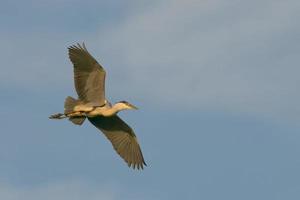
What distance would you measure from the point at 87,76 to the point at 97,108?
1374mm

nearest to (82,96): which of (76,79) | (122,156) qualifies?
(76,79)

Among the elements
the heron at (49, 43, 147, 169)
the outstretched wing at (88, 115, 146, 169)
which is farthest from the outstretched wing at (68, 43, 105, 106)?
the outstretched wing at (88, 115, 146, 169)

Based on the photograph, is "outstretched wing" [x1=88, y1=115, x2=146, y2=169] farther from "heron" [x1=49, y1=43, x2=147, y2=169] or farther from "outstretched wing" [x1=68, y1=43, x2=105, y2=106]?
"outstretched wing" [x1=68, y1=43, x2=105, y2=106]

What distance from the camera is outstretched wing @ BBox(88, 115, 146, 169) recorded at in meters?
42.8

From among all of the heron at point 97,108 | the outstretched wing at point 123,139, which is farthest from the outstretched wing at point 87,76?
the outstretched wing at point 123,139

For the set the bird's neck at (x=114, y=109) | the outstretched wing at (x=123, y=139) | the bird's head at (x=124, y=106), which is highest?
the bird's head at (x=124, y=106)

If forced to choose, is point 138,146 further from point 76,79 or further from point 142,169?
point 76,79

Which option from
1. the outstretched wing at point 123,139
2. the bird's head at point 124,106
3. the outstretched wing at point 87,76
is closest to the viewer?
the outstretched wing at point 87,76

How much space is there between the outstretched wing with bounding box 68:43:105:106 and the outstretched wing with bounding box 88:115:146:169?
5.91 ft

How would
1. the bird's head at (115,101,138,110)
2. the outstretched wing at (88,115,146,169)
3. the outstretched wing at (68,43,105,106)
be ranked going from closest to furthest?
1. the outstretched wing at (68,43,105,106)
2. the bird's head at (115,101,138,110)
3. the outstretched wing at (88,115,146,169)

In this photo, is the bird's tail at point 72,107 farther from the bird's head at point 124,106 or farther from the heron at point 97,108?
the bird's head at point 124,106

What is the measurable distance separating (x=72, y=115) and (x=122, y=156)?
312 cm

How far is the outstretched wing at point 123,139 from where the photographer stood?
42.8m

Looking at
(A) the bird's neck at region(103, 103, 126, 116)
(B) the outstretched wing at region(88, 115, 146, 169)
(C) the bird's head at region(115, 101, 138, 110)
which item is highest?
(C) the bird's head at region(115, 101, 138, 110)
